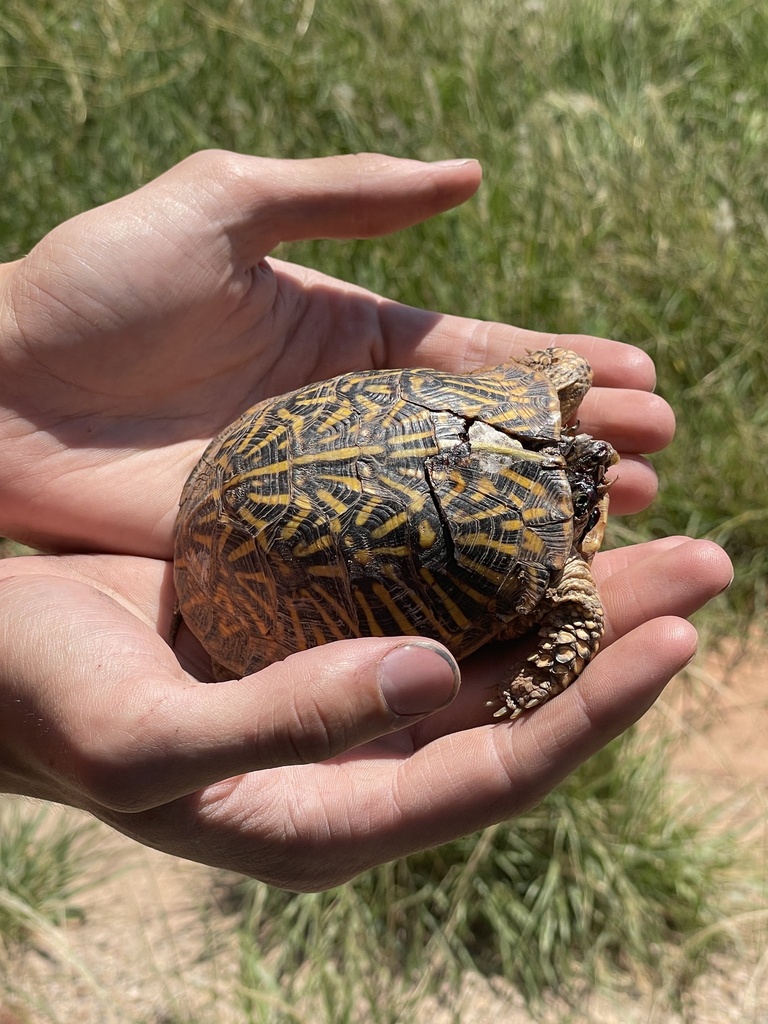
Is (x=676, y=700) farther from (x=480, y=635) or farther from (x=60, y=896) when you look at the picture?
(x=60, y=896)

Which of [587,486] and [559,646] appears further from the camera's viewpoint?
[587,486]

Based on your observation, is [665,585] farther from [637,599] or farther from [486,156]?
[486,156]

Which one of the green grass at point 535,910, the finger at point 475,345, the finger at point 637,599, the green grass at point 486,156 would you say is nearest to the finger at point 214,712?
the finger at point 637,599

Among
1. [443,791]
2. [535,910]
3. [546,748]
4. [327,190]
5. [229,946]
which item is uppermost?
[327,190]

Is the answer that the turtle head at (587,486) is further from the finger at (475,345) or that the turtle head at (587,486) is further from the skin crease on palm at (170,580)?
the finger at (475,345)

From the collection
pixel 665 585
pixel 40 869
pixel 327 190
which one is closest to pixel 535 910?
pixel 665 585

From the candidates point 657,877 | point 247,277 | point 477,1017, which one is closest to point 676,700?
point 657,877

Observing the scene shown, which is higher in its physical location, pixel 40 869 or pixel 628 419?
pixel 628 419

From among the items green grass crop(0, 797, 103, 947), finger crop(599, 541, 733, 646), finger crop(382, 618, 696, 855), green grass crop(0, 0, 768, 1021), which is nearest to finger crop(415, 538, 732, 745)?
finger crop(599, 541, 733, 646)
